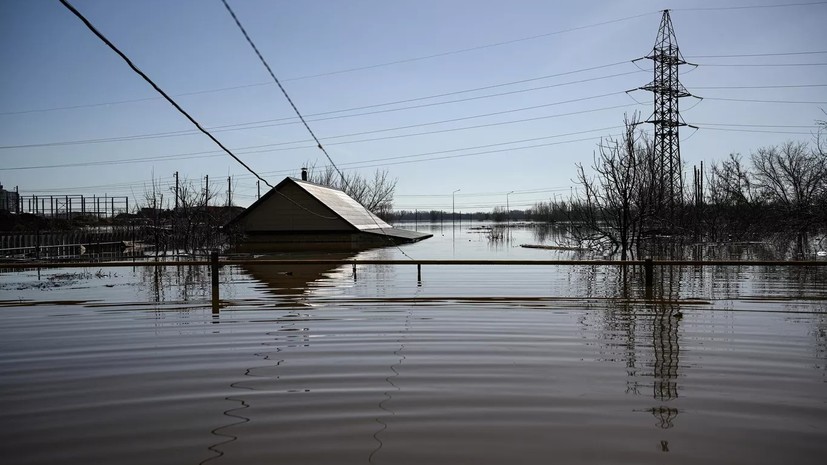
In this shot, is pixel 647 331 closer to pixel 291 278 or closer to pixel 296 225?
pixel 291 278

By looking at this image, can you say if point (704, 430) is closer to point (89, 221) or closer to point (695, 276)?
point (695, 276)

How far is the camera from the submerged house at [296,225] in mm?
37219

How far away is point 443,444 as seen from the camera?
15.2ft

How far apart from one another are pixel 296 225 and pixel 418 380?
32201 mm

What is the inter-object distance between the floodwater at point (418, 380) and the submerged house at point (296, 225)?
2396 cm

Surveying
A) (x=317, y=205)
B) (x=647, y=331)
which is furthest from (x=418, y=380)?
(x=317, y=205)

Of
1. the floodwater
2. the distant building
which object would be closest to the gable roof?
the distant building

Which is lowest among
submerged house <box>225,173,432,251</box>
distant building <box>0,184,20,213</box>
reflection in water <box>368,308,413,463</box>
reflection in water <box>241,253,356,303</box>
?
reflection in water <box>368,308,413,463</box>

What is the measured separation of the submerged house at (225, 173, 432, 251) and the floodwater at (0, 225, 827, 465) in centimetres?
2396

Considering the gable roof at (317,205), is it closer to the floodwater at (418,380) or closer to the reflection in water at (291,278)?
the reflection in water at (291,278)

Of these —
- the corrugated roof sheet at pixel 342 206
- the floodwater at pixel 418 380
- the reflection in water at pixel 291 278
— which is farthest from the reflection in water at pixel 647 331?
the corrugated roof sheet at pixel 342 206

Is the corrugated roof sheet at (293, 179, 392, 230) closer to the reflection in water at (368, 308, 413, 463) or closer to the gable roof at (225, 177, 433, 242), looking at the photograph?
the gable roof at (225, 177, 433, 242)

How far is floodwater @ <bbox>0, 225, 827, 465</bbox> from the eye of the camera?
4.63m

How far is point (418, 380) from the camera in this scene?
256 inches
